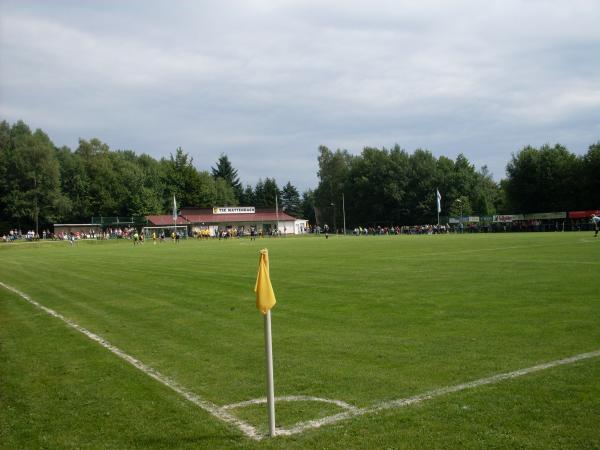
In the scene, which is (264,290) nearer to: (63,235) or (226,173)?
(63,235)

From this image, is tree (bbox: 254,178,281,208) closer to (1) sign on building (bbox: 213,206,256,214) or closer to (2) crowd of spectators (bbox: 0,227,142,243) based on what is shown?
(1) sign on building (bbox: 213,206,256,214)

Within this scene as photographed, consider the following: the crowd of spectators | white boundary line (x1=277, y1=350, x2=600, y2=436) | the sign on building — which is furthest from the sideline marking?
the sign on building

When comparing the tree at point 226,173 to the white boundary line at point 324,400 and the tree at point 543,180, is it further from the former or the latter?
the white boundary line at point 324,400

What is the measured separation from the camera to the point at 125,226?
10356 cm

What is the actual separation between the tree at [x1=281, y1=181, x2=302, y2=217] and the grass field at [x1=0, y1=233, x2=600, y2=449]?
144 meters

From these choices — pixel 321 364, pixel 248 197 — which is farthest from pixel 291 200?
pixel 321 364

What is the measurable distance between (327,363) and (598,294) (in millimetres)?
7745

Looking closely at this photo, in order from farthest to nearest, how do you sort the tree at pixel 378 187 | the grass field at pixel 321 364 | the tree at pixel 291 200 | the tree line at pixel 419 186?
the tree at pixel 291 200
the tree at pixel 378 187
the tree line at pixel 419 186
the grass field at pixel 321 364

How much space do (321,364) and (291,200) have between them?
154 m

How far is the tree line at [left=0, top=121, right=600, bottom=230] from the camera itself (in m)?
88.8

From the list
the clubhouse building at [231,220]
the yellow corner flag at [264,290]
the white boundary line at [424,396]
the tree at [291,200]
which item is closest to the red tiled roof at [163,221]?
the clubhouse building at [231,220]

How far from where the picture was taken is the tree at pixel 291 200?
160 meters

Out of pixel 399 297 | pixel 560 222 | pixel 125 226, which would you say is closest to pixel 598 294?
pixel 399 297

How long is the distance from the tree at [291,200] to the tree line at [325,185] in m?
17.0
